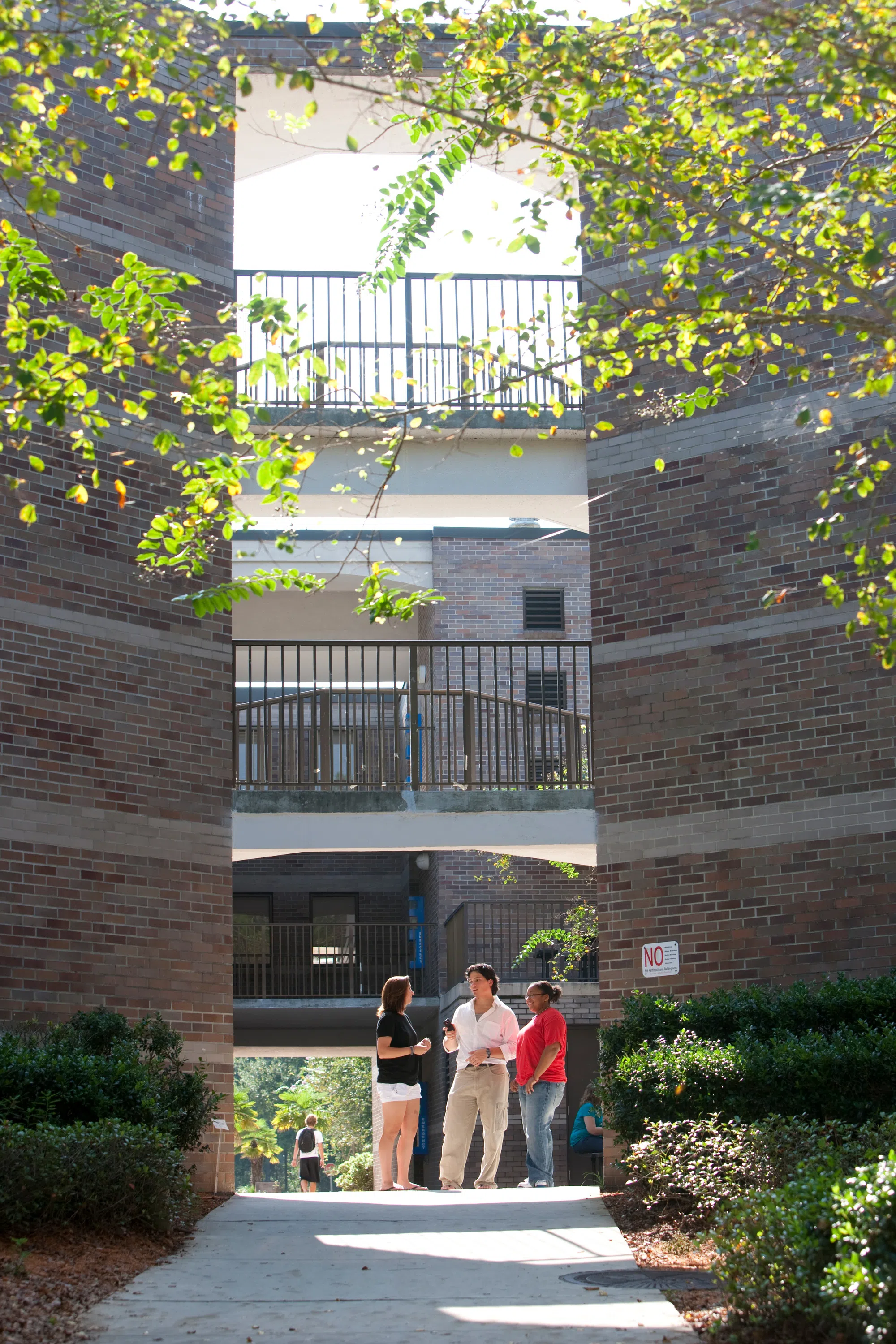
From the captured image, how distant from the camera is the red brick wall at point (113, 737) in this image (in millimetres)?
10227

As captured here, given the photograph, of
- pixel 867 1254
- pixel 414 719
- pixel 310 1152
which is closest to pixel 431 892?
pixel 310 1152

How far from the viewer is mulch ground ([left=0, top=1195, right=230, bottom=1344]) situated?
19.4 ft

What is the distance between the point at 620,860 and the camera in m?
11.2

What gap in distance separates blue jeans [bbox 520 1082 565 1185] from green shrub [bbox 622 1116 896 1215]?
4.99ft

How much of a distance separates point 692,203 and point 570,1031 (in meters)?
14.0

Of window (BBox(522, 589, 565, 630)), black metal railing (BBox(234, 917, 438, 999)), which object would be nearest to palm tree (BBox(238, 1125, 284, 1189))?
black metal railing (BBox(234, 917, 438, 999))

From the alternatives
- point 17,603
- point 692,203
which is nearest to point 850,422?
point 692,203

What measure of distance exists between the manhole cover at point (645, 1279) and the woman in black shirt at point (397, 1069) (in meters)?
2.77

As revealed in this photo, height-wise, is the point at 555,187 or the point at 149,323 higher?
the point at 555,187

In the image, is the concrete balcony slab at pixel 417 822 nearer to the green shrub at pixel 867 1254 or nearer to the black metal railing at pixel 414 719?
the black metal railing at pixel 414 719

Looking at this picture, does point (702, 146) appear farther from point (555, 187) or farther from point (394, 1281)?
point (394, 1281)

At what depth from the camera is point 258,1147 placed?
4709 cm

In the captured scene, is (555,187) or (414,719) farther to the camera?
(414,719)

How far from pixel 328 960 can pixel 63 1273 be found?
55.6 feet
